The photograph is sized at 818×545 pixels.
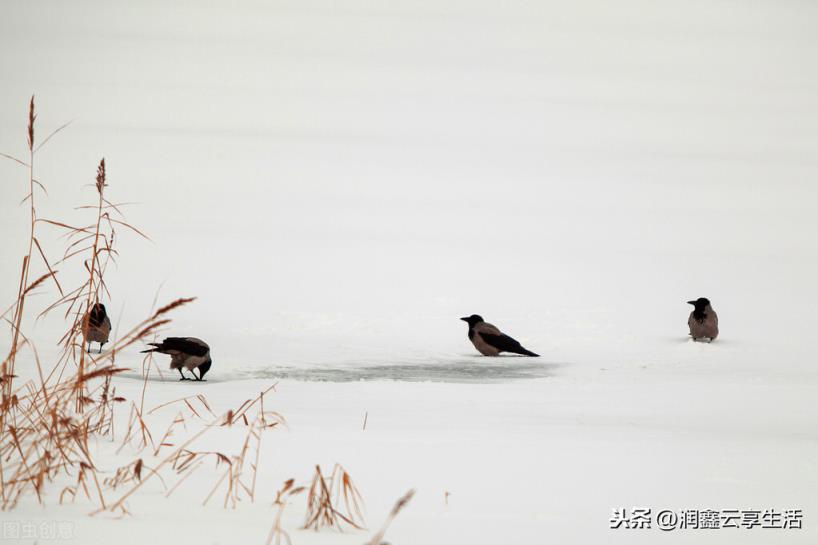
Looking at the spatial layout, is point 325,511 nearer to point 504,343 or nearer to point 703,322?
point 504,343

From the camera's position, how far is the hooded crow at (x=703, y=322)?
29.2ft

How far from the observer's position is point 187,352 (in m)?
6.72

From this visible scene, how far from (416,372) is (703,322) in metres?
3.31

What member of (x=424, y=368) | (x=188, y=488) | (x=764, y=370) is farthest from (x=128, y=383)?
(x=764, y=370)

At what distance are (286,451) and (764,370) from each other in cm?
521

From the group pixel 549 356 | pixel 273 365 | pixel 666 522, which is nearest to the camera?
pixel 666 522

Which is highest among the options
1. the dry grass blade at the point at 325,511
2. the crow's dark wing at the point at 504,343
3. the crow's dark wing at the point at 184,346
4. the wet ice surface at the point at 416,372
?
the crow's dark wing at the point at 504,343

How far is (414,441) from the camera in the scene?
437 centimetres

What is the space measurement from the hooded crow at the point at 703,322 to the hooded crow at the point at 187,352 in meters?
4.87

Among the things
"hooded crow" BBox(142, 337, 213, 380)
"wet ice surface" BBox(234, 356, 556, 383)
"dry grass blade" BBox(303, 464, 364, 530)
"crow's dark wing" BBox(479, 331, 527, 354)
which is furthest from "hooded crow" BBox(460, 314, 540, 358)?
"dry grass blade" BBox(303, 464, 364, 530)

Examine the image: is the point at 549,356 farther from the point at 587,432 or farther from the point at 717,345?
the point at 587,432

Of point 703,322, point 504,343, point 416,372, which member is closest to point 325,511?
point 416,372

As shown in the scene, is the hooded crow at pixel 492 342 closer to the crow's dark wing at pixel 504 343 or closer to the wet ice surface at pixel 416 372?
the crow's dark wing at pixel 504 343

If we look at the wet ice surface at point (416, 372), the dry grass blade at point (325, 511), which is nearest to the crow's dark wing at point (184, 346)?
the wet ice surface at point (416, 372)
